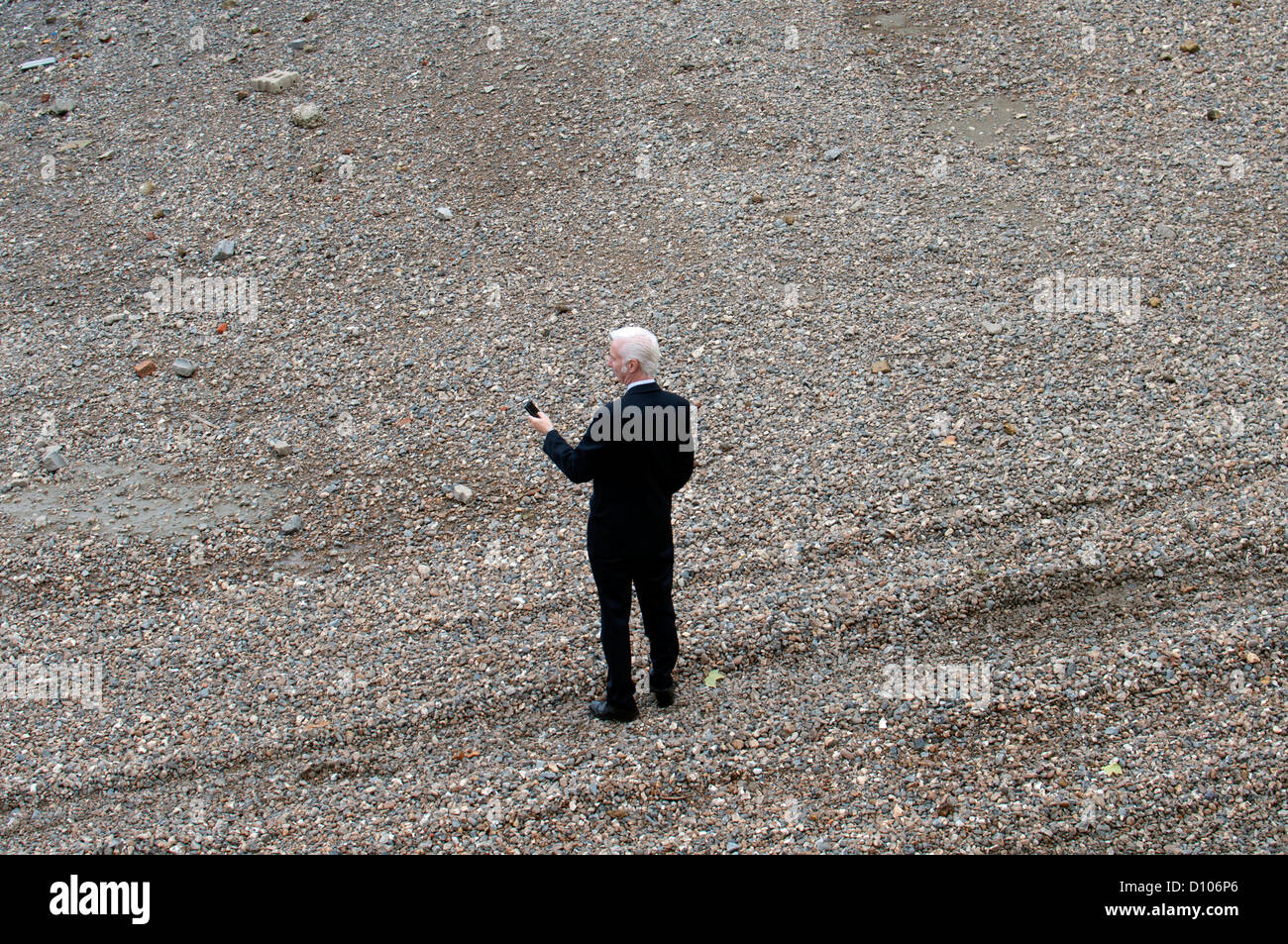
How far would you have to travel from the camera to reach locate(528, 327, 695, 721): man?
4.70m

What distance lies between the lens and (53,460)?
8.03 meters

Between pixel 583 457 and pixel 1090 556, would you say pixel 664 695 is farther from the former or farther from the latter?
pixel 1090 556

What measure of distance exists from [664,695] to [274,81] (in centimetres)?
1049

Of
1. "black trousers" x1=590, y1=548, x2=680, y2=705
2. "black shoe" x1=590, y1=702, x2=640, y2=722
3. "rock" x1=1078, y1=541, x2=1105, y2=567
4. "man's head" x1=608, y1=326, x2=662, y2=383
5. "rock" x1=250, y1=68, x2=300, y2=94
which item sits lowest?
"black shoe" x1=590, y1=702, x2=640, y2=722

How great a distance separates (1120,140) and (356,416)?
323 inches

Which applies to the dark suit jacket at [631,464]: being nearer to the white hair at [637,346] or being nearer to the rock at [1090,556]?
the white hair at [637,346]

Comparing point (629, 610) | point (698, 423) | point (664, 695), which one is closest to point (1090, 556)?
point (664, 695)

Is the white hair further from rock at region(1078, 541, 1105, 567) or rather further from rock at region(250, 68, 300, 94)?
rock at region(250, 68, 300, 94)

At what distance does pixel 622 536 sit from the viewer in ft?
Answer: 15.9

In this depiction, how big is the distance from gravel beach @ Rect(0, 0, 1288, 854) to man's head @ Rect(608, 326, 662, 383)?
74.3 inches

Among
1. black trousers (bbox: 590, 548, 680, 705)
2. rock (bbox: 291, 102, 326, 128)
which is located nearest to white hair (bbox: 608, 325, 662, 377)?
black trousers (bbox: 590, 548, 680, 705)

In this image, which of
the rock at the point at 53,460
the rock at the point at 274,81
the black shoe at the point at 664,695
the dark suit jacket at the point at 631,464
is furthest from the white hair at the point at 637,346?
the rock at the point at 274,81

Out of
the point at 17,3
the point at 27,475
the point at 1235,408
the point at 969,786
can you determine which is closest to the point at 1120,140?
the point at 1235,408

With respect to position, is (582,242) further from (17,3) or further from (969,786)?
(17,3)
